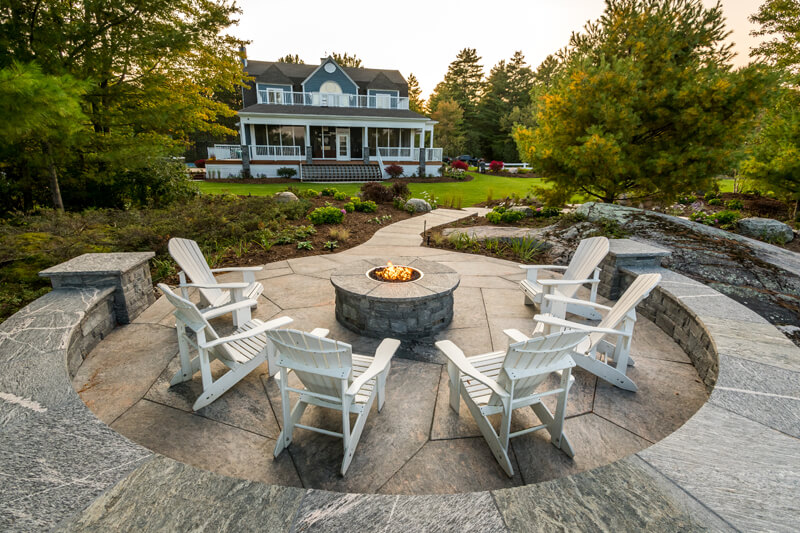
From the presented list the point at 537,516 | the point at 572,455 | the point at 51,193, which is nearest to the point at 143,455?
the point at 537,516

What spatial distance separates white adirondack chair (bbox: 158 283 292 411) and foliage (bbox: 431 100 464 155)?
33.5 meters

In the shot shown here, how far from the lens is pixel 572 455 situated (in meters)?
2.31

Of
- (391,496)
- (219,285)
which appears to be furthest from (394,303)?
(391,496)

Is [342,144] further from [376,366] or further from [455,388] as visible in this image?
[376,366]

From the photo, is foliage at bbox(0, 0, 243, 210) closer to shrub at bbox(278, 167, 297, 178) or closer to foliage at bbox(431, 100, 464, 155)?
shrub at bbox(278, 167, 297, 178)

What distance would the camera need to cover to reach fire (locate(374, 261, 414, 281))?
4180mm

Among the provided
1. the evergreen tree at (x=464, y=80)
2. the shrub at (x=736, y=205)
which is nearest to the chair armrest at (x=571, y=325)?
the shrub at (x=736, y=205)

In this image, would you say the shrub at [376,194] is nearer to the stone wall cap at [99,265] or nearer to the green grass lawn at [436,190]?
the green grass lawn at [436,190]

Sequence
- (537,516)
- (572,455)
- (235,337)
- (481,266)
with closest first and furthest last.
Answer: (537,516), (572,455), (235,337), (481,266)

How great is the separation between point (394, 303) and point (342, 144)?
23.7 metres

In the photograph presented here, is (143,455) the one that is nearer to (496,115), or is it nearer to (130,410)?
(130,410)

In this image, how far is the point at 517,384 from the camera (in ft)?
7.31

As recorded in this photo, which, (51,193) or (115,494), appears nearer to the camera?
(115,494)

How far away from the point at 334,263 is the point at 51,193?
21.7 feet
